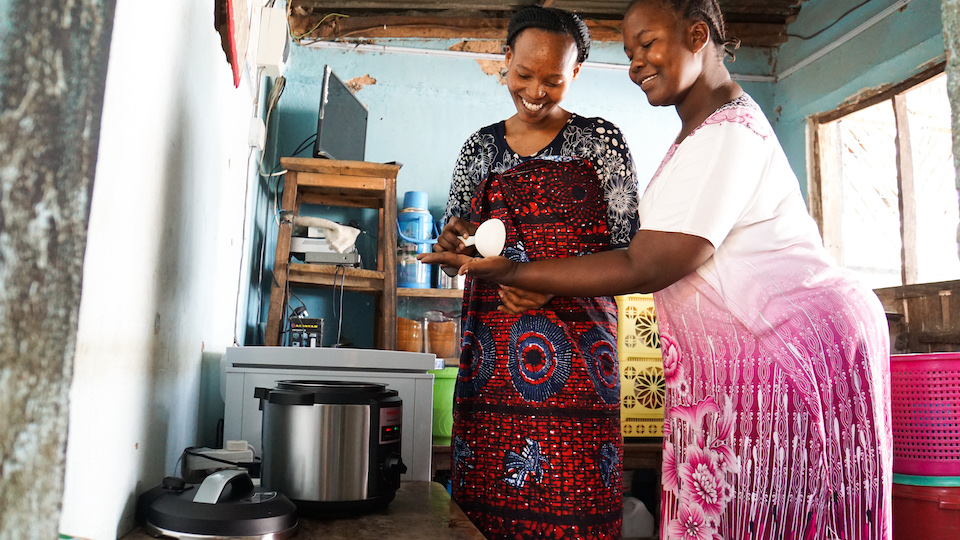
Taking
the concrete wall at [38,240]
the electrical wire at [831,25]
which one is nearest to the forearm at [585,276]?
the concrete wall at [38,240]

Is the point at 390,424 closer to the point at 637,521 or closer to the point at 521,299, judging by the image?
the point at 521,299

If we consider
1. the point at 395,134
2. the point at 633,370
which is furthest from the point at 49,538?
the point at 395,134

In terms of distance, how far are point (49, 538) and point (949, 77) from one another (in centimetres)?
74

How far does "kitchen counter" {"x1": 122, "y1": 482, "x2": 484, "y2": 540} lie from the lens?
94 cm

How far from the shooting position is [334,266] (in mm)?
2840

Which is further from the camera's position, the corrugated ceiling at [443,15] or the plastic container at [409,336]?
the corrugated ceiling at [443,15]

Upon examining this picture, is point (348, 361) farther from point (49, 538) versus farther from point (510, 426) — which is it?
point (49, 538)

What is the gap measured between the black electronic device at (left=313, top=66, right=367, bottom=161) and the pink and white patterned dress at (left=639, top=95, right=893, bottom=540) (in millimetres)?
2210

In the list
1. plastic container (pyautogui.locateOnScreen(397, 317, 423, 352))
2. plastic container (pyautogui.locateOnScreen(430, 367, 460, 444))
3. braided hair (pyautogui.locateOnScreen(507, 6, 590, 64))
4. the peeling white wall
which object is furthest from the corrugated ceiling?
braided hair (pyautogui.locateOnScreen(507, 6, 590, 64))

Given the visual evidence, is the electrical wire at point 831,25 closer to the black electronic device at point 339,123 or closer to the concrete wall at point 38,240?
the black electronic device at point 339,123

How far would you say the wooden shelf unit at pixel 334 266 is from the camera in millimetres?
2764

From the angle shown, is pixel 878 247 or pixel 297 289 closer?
pixel 297 289

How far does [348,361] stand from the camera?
5.07ft

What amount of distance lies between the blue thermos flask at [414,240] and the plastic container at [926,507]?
210cm
